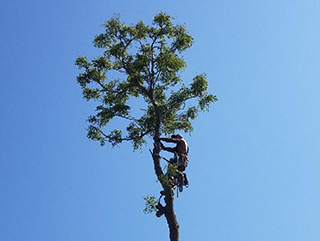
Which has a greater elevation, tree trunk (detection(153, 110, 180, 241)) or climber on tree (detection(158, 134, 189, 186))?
climber on tree (detection(158, 134, 189, 186))

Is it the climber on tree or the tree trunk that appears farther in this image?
the climber on tree

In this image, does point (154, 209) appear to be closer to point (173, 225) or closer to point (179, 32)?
point (173, 225)

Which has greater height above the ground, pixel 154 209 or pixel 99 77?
pixel 99 77

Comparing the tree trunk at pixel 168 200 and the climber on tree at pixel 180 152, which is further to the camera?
the climber on tree at pixel 180 152

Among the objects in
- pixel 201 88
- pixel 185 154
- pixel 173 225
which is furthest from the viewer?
pixel 201 88

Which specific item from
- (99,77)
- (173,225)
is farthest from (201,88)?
(173,225)

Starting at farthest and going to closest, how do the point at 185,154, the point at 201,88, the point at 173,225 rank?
the point at 201,88
the point at 185,154
the point at 173,225

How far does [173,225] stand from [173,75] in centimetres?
539

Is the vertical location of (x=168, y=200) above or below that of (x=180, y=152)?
below

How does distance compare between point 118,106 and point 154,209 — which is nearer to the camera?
point 154,209

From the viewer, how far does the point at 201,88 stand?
17.3 m

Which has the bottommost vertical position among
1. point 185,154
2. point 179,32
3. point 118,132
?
point 185,154

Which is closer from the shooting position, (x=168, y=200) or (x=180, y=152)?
(x=168, y=200)

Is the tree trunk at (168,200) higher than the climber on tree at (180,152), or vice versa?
the climber on tree at (180,152)
